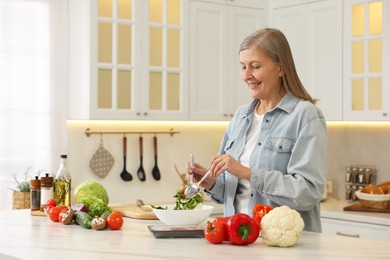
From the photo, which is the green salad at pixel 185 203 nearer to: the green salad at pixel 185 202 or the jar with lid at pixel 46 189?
the green salad at pixel 185 202

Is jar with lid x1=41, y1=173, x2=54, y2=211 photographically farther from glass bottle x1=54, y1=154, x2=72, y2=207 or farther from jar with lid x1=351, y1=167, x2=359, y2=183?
jar with lid x1=351, y1=167, x2=359, y2=183

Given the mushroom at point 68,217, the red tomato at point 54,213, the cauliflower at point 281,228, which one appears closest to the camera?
the cauliflower at point 281,228

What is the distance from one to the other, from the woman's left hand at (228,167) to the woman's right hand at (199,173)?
15 centimetres

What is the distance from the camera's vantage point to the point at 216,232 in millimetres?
2393

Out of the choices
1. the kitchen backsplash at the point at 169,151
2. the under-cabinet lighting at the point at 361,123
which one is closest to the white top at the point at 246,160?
the under-cabinet lighting at the point at 361,123

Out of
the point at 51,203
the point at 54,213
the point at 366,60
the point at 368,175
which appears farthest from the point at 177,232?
the point at 368,175

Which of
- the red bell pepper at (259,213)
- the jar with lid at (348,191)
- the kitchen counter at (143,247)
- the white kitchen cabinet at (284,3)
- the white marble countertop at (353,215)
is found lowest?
the white marble countertop at (353,215)

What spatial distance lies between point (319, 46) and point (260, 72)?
7.39 feet

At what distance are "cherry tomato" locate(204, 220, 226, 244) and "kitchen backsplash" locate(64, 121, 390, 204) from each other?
2.77 m

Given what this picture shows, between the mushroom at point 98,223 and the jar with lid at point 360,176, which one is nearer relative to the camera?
the mushroom at point 98,223

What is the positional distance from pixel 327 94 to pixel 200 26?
1.04 metres

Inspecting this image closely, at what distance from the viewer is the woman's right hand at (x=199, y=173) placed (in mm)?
2893

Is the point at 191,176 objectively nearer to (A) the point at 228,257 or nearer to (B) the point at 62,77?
(A) the point at 228,257

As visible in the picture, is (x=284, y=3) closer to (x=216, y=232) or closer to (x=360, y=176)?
(x=360, y=176)
